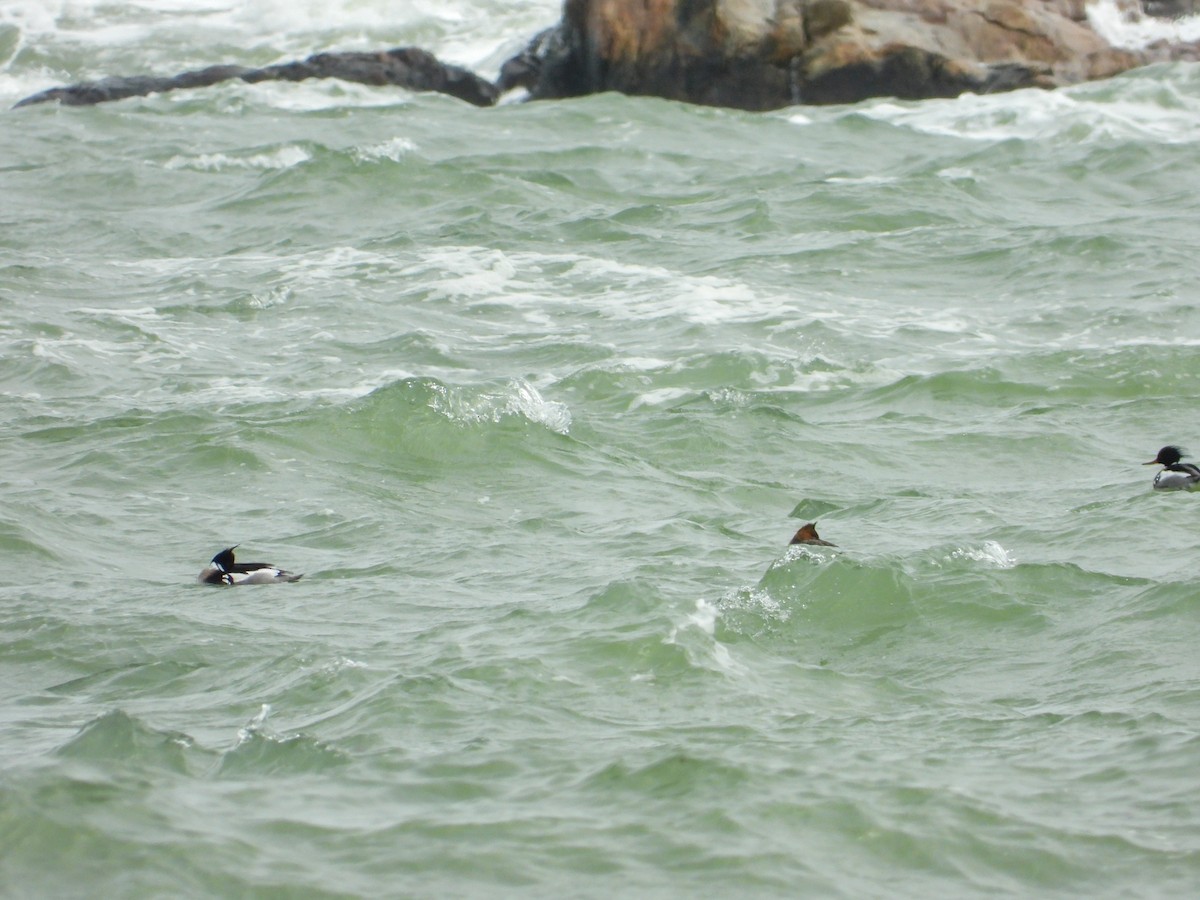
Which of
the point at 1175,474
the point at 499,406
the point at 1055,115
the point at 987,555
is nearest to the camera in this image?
the point at 987,555

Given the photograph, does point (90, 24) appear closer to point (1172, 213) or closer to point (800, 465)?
point (1172, 213)

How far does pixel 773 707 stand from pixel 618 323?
770cm

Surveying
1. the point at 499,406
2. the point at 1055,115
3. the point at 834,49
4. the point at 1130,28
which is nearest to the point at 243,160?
the point at 834,49

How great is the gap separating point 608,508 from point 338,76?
17386mm

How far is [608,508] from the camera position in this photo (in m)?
9.97

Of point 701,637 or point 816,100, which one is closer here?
point 701,637

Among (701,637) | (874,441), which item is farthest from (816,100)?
(701,637)

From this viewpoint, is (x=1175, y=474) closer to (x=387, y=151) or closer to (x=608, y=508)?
(x=608, y=508)

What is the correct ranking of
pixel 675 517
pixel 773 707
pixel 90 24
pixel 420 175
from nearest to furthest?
pixel 773 707 < pixel 675 517 < pixel 420 175 < pixel 90 24

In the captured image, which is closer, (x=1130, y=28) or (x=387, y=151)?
(x=387, y=151)

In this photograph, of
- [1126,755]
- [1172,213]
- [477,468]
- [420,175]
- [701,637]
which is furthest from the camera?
[420,175]

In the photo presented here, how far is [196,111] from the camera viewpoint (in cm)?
2420

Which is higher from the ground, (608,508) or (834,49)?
(834,49)

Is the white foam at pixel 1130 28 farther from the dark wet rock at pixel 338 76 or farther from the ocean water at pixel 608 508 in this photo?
the dark wet rock at pixel 338 76
